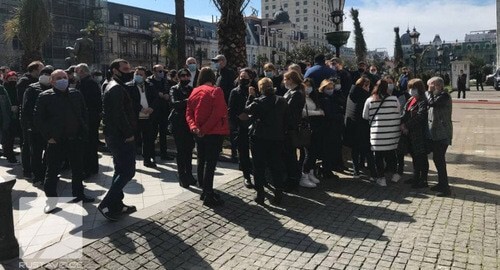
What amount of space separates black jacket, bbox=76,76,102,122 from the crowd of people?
0.02 m

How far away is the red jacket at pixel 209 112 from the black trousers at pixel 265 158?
24.2 inches

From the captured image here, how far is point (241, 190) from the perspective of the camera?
23.6ft

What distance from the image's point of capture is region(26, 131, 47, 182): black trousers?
7.31 metres

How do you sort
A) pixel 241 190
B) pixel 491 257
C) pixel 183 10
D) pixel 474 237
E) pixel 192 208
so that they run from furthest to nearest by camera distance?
pixel 183 10 < pixel 241 190 < pixel 192 208 < pixel 474 237 < pixel 491 257

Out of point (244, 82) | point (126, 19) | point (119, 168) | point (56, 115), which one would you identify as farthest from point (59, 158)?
point (126, 19)

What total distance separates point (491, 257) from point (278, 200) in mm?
2888

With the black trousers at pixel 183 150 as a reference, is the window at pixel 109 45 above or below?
above

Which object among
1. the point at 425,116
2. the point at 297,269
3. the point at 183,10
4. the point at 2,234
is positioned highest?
the point at 183,10

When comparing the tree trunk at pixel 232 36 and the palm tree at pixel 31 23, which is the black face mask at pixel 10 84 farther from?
the palm tree at pixel 31 23

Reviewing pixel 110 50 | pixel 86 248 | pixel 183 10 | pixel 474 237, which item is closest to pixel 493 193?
pixel 474 237

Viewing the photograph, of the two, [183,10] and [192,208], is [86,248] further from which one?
[183,10]

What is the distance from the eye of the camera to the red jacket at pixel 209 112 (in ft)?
20.0

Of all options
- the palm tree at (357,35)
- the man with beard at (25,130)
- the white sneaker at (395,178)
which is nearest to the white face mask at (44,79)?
the man with beard at (25,130)

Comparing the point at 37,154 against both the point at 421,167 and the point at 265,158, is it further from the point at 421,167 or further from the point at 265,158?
the point at 421,167
